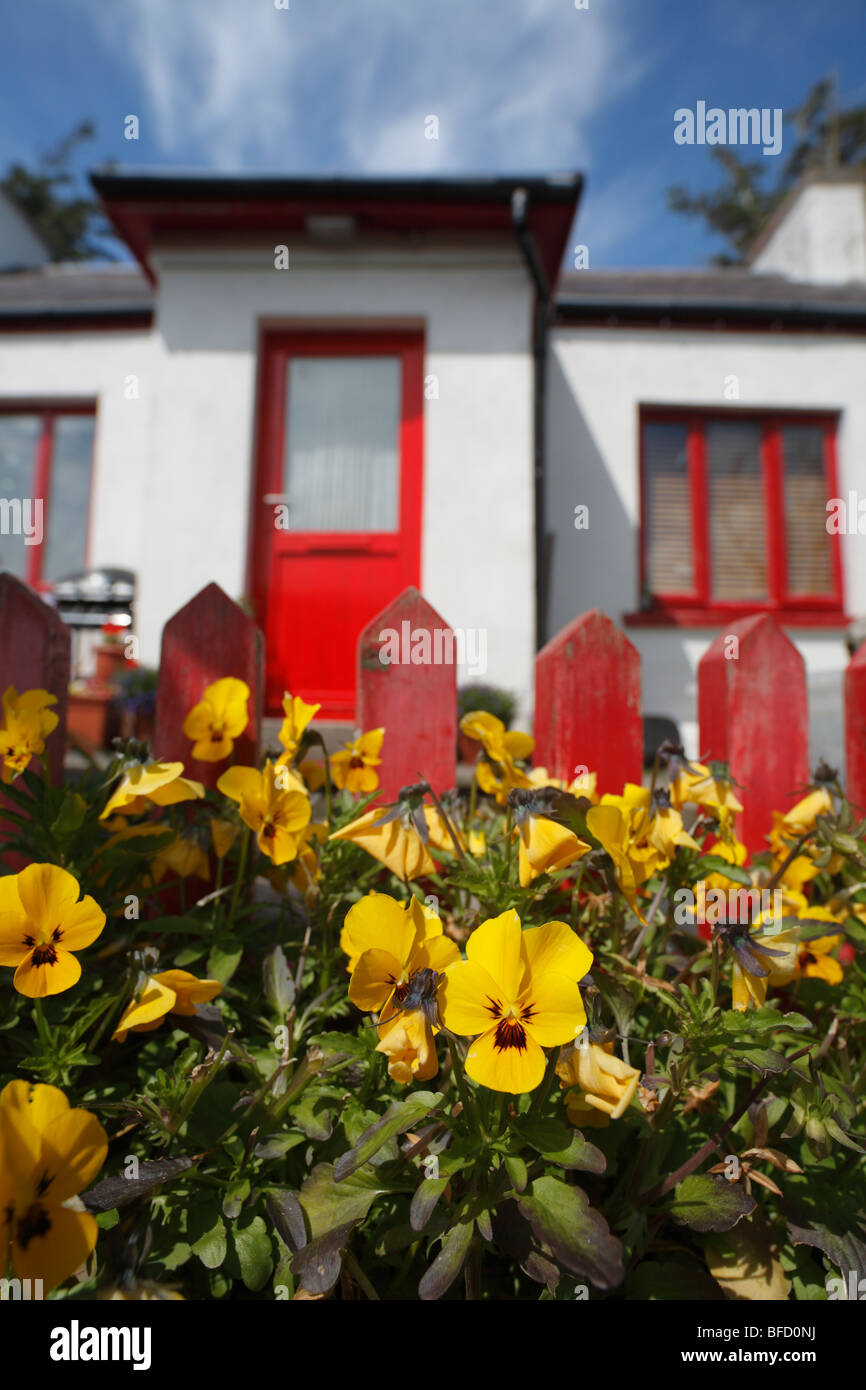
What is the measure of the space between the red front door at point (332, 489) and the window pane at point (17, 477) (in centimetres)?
265

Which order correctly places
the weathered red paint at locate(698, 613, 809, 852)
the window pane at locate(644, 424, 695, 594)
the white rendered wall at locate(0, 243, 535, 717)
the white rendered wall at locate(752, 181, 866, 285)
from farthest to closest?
the white rendered wall at locate(752, 181, 866, 285), the window pane at locate(644, 424, 695, 594), the white rendered wall at locate(0, 243, 535, 717), the weathered red paint at locate(698, 613, 809, 852)

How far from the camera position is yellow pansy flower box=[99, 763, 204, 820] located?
1.14 meters

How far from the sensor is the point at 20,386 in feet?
23.0

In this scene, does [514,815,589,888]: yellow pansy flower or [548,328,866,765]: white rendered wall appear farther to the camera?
[548,328,866,765]: white rendered wall

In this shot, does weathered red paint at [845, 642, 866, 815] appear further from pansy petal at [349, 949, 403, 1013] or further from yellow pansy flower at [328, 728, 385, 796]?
pansy petal at [349, 949, 403, 1013]

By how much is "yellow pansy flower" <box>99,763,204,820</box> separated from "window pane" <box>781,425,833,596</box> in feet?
21.3

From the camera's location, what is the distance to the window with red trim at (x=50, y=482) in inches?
280

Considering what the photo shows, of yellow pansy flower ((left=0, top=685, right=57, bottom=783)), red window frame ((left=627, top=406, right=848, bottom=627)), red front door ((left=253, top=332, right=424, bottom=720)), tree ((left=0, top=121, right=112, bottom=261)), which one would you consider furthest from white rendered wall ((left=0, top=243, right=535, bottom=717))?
tree ((left=0, top=121, right=112, bottom=261))

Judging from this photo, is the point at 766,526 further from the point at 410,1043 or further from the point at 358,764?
the point at 410,1043

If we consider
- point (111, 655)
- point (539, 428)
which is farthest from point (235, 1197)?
point (111, 655)

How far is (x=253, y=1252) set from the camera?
929mm

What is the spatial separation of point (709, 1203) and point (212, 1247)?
1.85ft

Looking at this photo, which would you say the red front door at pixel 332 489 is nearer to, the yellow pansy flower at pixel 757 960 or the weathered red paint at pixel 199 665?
the weathered red paint at pixel 199 665
